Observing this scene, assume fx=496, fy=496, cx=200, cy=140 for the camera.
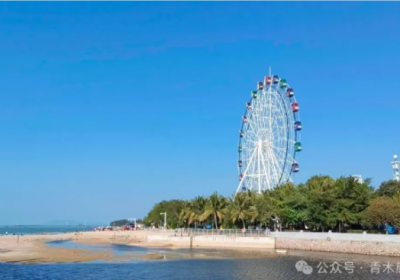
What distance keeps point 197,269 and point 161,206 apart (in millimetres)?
81123

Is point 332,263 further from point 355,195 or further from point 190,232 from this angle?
point 190,232

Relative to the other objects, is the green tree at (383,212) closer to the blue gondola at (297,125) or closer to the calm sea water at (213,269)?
the calm sea water at (213,269)

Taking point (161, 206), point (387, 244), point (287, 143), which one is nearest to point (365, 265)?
point (387, 244)

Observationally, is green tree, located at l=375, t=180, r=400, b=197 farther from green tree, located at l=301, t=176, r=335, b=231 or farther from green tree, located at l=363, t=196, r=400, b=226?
green tree, located at l=363, t=196, r=400, b=226

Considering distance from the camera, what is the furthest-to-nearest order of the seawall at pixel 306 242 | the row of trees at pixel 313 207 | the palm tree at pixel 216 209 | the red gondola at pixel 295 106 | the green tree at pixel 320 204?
the palm tree at pixel 216 209 → the red gondola at pixel 295 106 → the green tree at pixel 320 204 → the row of trees at pixel 313 207 → the seawall at pixel 306 242

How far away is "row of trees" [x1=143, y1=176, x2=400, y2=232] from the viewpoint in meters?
56.7

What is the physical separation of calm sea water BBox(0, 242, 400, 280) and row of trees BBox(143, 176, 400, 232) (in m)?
9.23

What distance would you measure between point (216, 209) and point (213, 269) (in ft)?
120

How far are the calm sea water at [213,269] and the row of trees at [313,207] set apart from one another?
30.3 feet

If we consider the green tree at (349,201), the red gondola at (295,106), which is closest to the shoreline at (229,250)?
the green tree at (349,201)

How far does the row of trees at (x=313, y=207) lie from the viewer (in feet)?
186

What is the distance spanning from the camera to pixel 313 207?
5978 centimetres

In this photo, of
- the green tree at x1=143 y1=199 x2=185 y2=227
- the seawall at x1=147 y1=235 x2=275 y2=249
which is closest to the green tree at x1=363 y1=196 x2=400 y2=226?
the seawall at x1=147 y1=235 x2=275 y2=249

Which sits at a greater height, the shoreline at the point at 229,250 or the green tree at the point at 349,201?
the green tree at the point at 349,201
